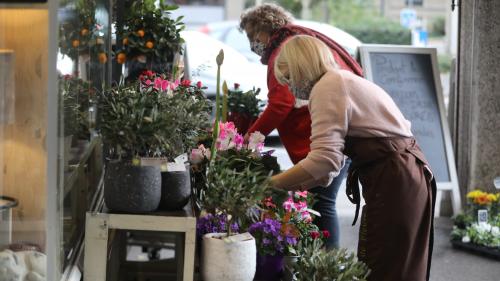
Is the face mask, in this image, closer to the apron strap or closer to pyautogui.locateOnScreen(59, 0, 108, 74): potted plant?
pyautogui.locateOnScreen(59, 0, 108, 74): potted plant

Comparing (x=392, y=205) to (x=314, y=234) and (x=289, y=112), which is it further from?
(x=289, y=112)

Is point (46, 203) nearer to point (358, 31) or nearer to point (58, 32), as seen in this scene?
point (58, 32)

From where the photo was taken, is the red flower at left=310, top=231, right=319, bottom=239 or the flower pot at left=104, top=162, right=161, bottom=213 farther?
the red flower at left=310, top=231, right=319, bottom=239

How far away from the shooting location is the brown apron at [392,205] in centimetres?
318

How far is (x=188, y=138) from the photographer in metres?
2.71

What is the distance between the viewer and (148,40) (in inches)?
185

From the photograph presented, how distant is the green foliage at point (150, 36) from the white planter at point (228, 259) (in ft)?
7.85

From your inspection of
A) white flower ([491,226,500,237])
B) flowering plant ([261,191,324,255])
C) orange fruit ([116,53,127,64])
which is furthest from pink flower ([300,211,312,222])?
white flower ([491,226,500,237])

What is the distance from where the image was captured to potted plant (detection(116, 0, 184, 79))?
A: 15.5 ft

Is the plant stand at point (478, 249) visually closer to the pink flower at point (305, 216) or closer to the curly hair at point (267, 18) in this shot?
the curly hair at point (267, 18)

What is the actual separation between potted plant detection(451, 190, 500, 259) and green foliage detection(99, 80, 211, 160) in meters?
3.65

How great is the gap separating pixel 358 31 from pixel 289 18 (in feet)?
36.5

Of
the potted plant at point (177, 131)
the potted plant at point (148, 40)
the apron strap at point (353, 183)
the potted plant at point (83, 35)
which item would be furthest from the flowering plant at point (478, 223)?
the potted plant at point (177, 131)

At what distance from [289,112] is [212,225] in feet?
5.39
